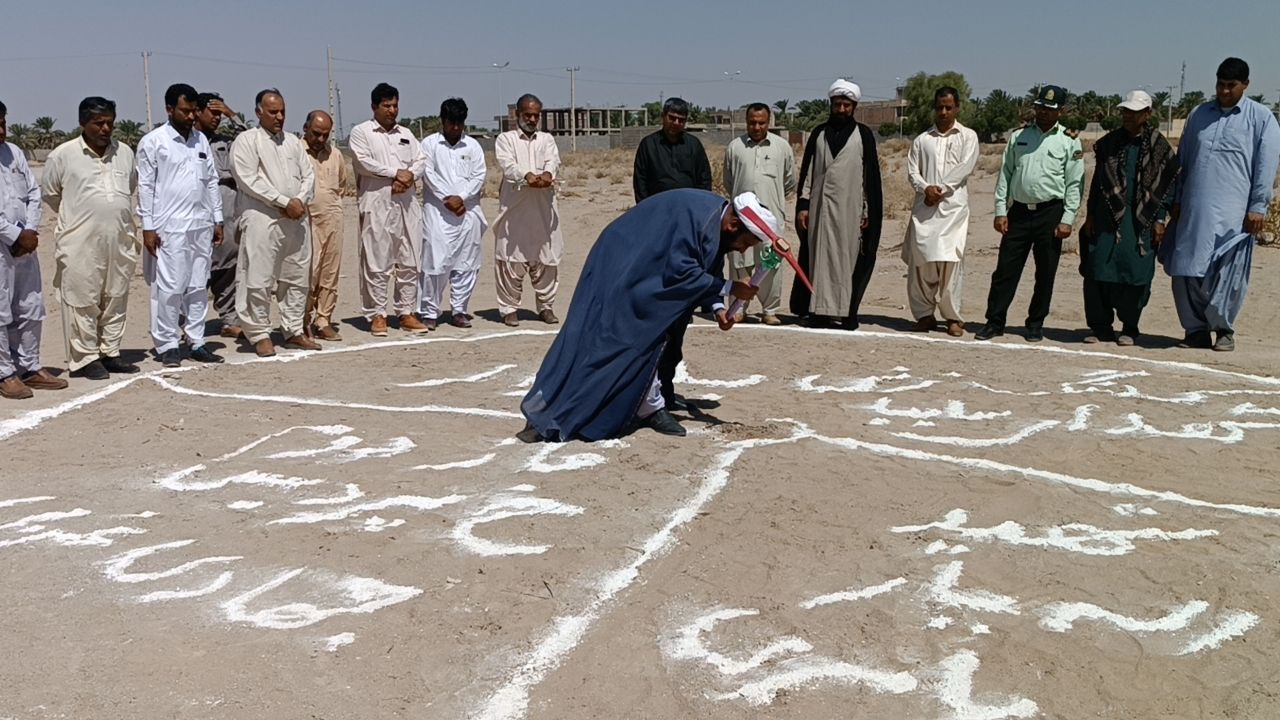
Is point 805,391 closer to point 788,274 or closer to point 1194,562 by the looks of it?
point 1194,562

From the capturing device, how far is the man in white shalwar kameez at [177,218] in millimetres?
7855

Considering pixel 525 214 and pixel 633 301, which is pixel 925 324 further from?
pixel 633 301

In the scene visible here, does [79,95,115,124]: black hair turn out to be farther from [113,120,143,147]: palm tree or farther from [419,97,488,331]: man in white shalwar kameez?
[113,120,143,147]: palm tree

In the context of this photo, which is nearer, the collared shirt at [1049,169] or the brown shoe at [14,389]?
the brown shoe at [14,389]

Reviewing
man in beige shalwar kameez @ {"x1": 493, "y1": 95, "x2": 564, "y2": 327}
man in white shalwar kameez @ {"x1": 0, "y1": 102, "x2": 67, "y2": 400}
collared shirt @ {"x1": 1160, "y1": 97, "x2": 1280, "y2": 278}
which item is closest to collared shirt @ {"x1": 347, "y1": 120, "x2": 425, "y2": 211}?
man in beige shalwar kameez @ {"x1": 493, "y1": 95, "x2": 564, "y2": 327}

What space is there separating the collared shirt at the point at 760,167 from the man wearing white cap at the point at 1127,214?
8.00 feet

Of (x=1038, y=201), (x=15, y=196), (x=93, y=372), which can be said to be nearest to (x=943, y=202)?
(x=1038, y=201)

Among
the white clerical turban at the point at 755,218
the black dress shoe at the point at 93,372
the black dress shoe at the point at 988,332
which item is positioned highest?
the white clerical turban at the point at 755,218

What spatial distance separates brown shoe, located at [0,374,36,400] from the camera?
7.30 metres

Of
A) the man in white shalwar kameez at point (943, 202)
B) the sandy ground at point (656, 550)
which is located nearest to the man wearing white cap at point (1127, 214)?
the man in white shalwar kameez at point (943, 202)

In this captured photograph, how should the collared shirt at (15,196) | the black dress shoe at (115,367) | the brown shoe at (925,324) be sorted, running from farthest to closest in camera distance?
the brown shoe at (925,324), the black dress shoe at (115,367), the collared shirt at (15,196)

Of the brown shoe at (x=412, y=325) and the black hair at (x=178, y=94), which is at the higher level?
the black hair at (x=178, y=94)

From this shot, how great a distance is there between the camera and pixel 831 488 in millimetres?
5398

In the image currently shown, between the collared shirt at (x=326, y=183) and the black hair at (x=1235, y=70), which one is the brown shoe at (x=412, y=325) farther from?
the black hair at (x=1235, y=70)
